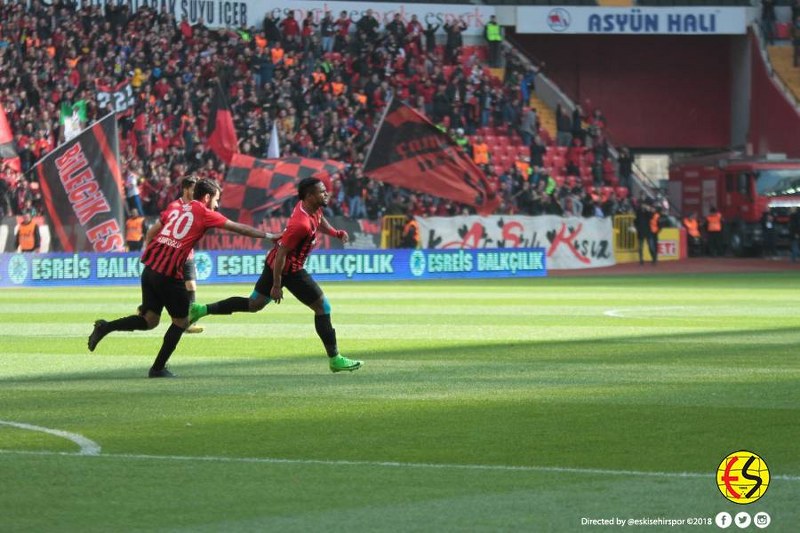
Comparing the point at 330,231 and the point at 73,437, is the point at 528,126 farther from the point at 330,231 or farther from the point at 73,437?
the point at 73,437

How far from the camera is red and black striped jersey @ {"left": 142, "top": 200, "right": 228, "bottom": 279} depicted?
14930 millimetres

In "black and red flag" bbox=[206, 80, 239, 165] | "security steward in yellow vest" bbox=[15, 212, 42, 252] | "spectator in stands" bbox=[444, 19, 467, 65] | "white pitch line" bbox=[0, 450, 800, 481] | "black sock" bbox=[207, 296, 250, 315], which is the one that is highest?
"spectator in stands" bbox=[444, 19, 467, 65]

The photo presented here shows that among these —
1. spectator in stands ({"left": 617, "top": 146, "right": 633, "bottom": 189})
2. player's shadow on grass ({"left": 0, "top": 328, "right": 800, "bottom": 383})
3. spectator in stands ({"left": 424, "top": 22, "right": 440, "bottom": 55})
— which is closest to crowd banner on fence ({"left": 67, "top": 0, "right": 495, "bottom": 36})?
spectator in stands ({"left": 424, "top": 22, "right": 440, "bottom": 55})

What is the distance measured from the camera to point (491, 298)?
105 ft

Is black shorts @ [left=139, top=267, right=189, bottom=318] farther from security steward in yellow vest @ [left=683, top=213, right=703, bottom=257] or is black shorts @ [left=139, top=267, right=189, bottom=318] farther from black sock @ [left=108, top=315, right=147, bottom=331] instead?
security steward in yellow vest @ [left=683, top=213, right=703, bottom=257]

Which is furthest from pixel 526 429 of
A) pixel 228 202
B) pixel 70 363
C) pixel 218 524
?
pixel 228 202

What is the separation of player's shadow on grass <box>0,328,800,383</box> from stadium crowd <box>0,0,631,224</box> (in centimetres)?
2328

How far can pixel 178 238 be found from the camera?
589 inches

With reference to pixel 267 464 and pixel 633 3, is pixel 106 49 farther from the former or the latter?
pixel 267 464

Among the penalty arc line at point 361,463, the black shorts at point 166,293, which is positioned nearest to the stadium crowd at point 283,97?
→ the black shorts at point 166,293

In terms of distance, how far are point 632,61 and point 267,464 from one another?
56204 mm

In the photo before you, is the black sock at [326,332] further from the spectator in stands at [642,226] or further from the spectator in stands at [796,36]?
the spectator in stands at [796,36]

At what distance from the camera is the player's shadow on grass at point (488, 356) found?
15719 millimetres

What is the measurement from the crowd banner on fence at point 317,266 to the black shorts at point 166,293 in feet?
75.4
